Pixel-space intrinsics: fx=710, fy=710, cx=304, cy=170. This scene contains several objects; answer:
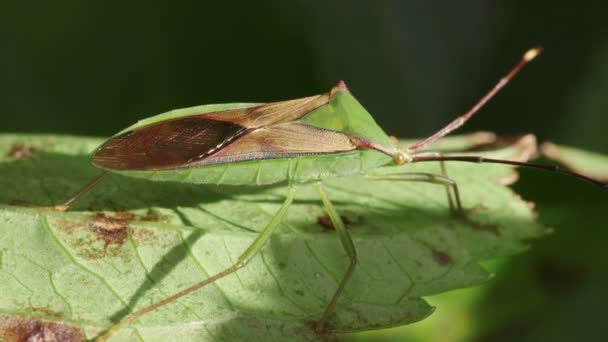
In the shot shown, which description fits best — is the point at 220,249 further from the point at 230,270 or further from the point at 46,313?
the point at 46,313

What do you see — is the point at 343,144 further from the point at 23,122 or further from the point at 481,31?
the point at 481,31

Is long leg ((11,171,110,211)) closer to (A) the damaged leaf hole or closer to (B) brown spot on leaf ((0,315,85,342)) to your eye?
(B) brown spot on leaf ((0,315,85,342))

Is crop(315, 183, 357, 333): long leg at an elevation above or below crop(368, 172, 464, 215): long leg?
below

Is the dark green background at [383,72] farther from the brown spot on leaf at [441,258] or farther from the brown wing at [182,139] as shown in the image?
the brown wing at [182,139]

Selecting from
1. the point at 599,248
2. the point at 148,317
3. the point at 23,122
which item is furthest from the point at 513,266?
the point at 23,122

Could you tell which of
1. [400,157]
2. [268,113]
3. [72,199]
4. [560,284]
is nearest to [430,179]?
[400,157]

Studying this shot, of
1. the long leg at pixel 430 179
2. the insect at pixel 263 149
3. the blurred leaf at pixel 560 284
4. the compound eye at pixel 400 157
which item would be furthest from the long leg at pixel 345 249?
the blurred leaf at pixel 560 284

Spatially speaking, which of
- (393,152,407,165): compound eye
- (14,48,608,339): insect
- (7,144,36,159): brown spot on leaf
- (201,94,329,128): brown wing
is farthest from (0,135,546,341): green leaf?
(201,94,329,128): brown wing
